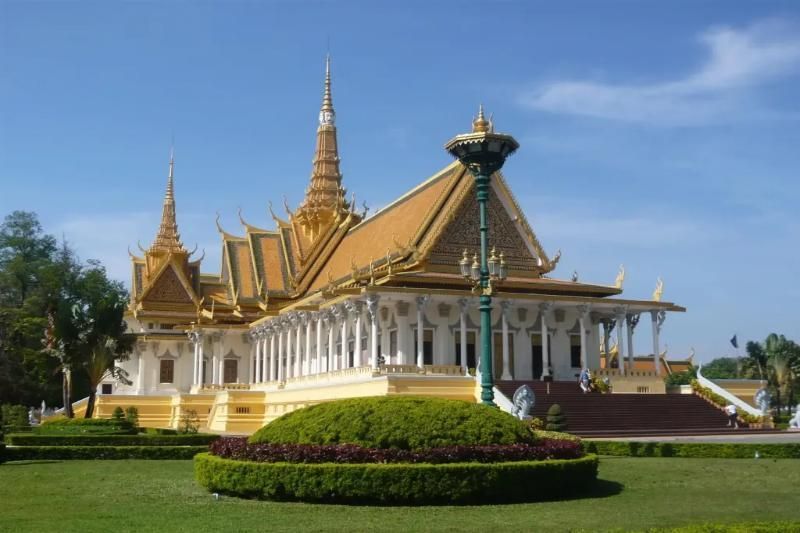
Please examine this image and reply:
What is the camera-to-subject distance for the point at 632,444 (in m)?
18.5

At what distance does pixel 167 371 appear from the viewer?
165ft

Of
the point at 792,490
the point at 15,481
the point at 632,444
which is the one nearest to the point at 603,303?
the point at 632,444

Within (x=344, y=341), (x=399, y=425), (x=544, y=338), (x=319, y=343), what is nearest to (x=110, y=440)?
(x=344, y=341)

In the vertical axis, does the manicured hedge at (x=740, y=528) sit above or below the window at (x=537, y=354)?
below

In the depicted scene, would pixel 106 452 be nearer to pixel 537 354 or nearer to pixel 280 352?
pixel 537 354

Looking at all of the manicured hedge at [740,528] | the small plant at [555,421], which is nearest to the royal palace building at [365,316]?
the small plant at [555,421]

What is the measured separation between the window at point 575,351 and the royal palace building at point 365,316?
0.08m

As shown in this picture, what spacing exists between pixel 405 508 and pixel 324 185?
4566 cm

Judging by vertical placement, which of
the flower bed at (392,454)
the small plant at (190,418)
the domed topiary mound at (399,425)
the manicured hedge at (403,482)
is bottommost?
the small plant at (190,418)

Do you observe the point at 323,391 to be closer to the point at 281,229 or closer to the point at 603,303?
the point at 603,303

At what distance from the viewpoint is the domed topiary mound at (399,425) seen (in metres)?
11.7

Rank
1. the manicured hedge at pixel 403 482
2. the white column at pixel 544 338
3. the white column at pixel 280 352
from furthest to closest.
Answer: the white column at pixel 280 352
the white column at pixel 544 338
the manicured hedge at pixel 403 482

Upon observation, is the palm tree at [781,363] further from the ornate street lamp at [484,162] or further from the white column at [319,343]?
the ornate street lamp at [484,162]

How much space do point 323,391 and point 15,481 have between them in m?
17.5
